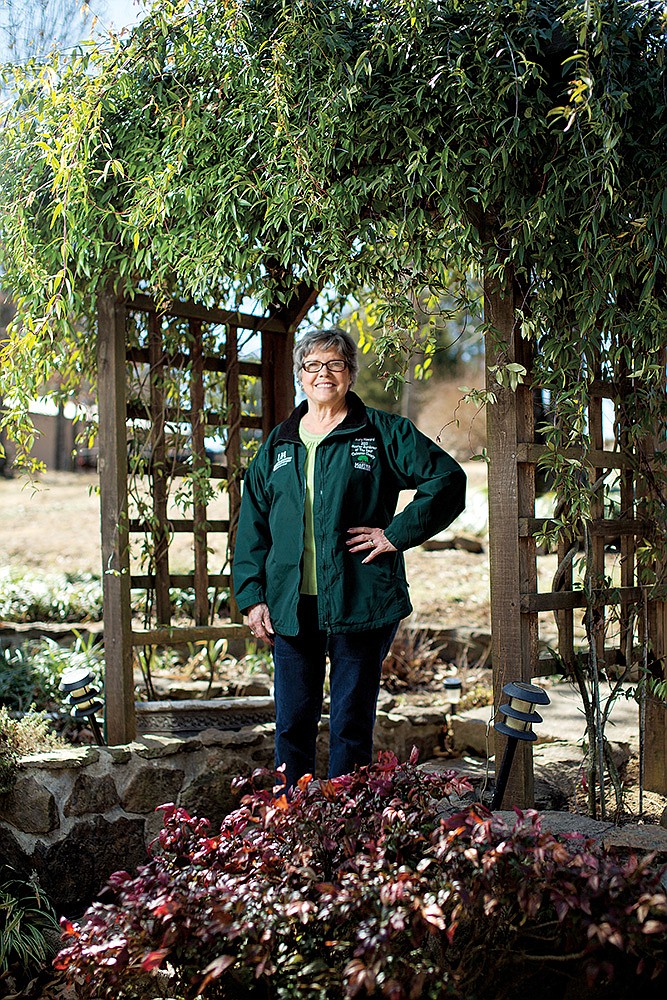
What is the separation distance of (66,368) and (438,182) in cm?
187

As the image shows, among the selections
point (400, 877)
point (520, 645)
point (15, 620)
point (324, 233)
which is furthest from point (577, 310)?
point (15, 620)

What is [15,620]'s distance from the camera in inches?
227

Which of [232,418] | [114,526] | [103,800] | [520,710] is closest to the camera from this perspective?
[520,710]

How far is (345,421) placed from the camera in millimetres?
3014

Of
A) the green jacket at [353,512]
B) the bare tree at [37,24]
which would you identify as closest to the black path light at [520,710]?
the green jacket at [353,512]

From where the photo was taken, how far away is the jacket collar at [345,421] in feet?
9.83

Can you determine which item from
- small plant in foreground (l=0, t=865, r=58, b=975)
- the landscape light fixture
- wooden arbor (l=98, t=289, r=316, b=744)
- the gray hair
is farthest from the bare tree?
small plant in foreground (l=0, t=865, r=58, b=975)

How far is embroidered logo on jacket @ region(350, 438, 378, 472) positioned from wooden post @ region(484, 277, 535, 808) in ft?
1.35

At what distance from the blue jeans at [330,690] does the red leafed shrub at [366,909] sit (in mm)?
650

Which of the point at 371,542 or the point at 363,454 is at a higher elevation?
the point at 363,454

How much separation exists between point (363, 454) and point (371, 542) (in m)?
0.28

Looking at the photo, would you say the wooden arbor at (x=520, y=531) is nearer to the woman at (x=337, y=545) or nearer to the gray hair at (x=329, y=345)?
the woman at (x=337, y=545)

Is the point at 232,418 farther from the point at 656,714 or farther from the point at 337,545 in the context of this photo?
the point at 656,714

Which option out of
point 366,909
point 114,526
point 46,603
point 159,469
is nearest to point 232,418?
point 159,469
